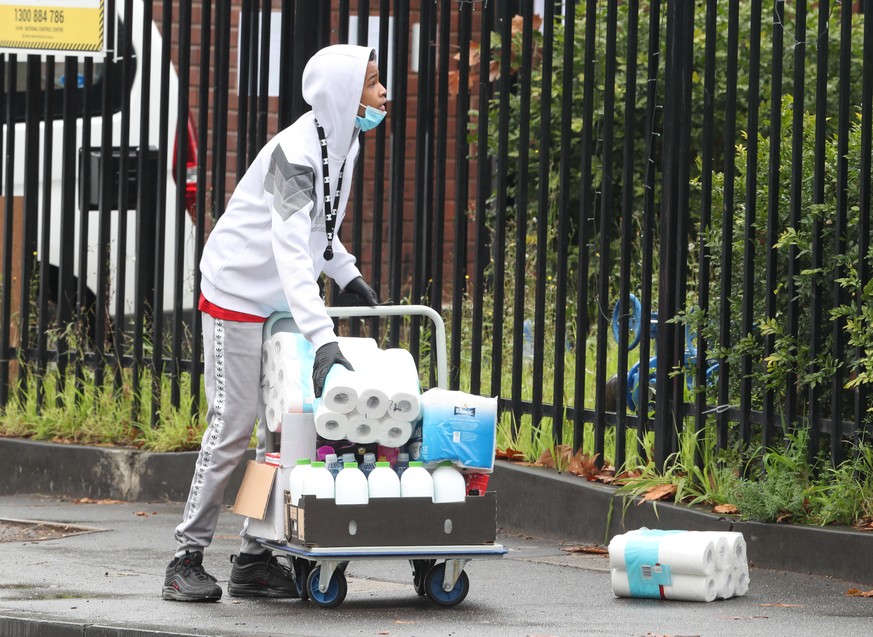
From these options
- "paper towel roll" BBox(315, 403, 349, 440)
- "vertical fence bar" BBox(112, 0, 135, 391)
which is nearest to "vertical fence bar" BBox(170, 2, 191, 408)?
"vertical fence bar" BBox(112, 0, 135, 391)

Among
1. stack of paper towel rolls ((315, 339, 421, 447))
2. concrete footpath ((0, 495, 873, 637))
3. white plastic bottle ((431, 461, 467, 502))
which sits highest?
stack of paper towel rolls ((315, 339, 421, 447))

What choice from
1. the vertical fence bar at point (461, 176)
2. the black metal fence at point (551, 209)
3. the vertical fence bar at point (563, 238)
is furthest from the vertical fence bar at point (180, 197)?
the vertical fence bar at point (563, 238)

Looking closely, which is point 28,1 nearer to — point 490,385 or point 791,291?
point 490,385

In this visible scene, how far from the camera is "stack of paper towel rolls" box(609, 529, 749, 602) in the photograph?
17.3ft

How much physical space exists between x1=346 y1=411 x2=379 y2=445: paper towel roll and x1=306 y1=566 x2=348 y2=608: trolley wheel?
53 cm

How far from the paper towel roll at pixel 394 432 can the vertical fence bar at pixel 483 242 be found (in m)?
2.21

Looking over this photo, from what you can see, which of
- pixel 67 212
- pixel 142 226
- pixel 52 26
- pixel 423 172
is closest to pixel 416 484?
pixel 423 172

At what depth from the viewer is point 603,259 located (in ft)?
22.5

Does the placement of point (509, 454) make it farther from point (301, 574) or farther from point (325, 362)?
point (325, 362)

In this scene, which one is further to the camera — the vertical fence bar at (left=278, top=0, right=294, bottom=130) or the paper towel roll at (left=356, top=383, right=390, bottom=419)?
the vertical fence bar at (left=278, top=0, right=294, bottom=130)

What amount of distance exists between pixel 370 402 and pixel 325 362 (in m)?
0.19

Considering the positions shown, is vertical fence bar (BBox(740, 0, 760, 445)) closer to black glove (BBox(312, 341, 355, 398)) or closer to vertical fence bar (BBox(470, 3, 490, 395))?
vertical fence bar (BBox(470, 3, 490, 395))

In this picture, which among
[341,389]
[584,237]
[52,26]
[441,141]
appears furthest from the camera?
[52,26]

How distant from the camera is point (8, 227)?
8.75 meters
